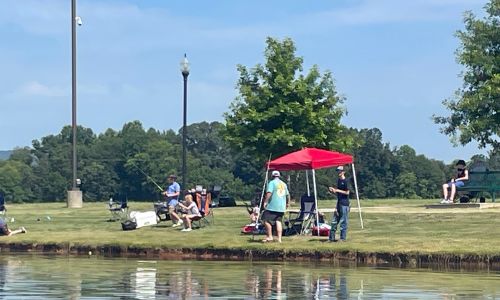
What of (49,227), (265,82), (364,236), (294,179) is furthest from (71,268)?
(294,179)

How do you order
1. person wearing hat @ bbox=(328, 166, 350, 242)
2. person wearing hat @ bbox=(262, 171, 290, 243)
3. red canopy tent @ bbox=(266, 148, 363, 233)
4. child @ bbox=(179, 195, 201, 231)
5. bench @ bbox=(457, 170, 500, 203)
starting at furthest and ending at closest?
bench @ bbox=(457, 170, 500, 203), child @ bbox=(179, 195, 201, 231), red canopy tent @ bbox=(266, 148, 363, 233), person wearing hat @ bbox=(262, 171, 290, 243), person wearing hat @ bbox=(328, 166, 350, 242)

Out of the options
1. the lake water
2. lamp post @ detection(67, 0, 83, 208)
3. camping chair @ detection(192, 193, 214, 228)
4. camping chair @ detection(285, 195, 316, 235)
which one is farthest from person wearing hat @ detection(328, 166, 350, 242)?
lamp post @ detection(67, 0, 83, 208)

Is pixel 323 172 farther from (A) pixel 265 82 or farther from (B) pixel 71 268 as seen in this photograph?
(B) pixel 71 268

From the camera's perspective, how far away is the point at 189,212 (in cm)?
3091

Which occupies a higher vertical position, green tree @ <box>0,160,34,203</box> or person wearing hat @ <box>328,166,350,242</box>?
green tree @ <box>0,160,34,203</box>

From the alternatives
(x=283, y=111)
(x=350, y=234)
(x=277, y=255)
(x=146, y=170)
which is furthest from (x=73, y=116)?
(x=146, y=170)

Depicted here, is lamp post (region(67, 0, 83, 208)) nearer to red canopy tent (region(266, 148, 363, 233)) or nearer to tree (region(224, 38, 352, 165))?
tree (region(224, 38, 352, 165))

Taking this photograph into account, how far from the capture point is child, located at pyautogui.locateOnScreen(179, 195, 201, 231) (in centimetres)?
3061

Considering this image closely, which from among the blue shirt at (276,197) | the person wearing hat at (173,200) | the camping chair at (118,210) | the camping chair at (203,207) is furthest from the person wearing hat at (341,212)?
the camping chair at (118,210)

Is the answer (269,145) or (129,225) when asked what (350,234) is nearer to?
(129,225)

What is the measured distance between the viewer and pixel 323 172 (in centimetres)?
11150

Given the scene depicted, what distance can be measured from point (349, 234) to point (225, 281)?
8967mm

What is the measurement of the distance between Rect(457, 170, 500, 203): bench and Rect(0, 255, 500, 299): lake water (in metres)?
16.0

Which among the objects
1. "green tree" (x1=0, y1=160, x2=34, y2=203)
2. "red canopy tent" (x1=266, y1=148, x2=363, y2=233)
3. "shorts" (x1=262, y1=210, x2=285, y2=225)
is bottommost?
"shorts" (x1=262, y1=210, x2=285, y2=225)
